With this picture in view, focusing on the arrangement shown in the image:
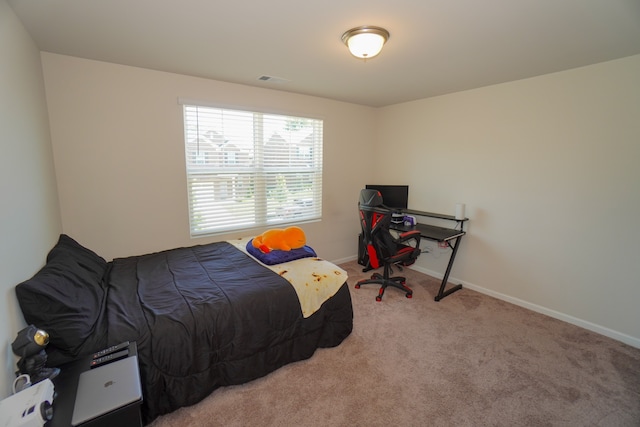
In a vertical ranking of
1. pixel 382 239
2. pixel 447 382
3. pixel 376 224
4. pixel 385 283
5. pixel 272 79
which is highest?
pixel 272 79

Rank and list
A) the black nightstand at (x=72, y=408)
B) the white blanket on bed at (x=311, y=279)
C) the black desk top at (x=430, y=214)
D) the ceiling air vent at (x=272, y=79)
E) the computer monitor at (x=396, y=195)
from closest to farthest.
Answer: the black nightstand at (x=72, y=408) → the white blanket on bed at (x=311, y=279) → the ceiling air vent at (x=272, y=79) → the black desk top at (x=430, y=214) → the computer monitor at (x=396, y=195)

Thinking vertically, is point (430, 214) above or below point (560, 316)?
above

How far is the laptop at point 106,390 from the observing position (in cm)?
115

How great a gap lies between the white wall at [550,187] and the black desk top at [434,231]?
0.86ft

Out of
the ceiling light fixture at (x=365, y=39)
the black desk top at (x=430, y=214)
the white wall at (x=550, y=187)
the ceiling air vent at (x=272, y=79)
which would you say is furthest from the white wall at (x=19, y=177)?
the white wall at (x=550, y=187)

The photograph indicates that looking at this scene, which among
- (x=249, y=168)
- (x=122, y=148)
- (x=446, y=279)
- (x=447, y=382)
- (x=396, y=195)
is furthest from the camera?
(x=396, y=195)

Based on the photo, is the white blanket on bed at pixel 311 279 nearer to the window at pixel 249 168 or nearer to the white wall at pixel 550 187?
the window at pixel 249 168

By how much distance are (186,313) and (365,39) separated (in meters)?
2.15

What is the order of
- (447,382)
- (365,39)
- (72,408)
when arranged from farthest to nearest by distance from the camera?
(447,382) → (365,39) → (72,408)

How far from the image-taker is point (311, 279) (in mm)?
2324

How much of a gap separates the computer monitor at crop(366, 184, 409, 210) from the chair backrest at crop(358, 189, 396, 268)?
3.22 ft

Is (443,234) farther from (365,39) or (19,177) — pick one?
(19,177)

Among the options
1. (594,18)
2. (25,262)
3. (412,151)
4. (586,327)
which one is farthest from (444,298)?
(25,262)

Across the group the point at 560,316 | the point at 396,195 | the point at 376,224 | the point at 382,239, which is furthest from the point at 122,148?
the point at 560,316
